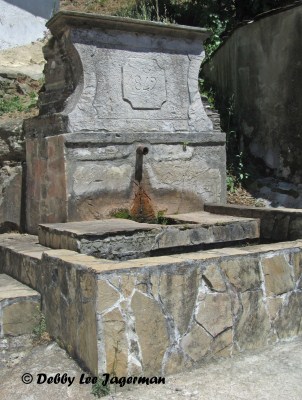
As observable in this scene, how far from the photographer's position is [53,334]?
3.71 meters

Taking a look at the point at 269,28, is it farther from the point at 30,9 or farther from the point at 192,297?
the point at 30,9

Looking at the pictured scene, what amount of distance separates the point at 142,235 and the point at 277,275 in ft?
3.79

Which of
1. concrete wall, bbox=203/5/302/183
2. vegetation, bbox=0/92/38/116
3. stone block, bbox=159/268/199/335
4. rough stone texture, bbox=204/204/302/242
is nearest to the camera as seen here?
stone block, bbox=159/268/199/335

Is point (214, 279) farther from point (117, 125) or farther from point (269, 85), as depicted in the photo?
point (269, 85)

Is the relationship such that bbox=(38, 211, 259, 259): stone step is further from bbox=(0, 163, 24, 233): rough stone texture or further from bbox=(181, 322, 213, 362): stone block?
bbox=(0, 163, 24, 233): rough stone texture

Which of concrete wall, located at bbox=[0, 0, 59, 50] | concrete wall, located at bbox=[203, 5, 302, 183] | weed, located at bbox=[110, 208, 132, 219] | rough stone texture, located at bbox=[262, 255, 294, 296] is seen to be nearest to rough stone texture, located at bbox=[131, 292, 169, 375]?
rough stone texture, located at bbox=[262, 255, 294, 296]

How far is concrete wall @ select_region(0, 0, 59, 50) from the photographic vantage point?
517 inches

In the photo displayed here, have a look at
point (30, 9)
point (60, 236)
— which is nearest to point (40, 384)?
point (60, 236)

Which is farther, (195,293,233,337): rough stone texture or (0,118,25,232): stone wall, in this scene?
(0,118,25,232): stone wall

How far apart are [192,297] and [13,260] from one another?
192cm

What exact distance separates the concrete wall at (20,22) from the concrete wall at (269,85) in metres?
6.24

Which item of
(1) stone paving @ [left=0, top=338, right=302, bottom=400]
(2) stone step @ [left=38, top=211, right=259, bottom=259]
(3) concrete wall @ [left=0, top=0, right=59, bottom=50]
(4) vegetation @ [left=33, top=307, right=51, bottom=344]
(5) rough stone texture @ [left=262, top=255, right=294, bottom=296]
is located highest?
(3) concrete wall @ [left=0, top=0, right=59, bottom=50]

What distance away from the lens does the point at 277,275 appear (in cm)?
374

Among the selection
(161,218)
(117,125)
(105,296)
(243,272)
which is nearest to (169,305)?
(105,296)
